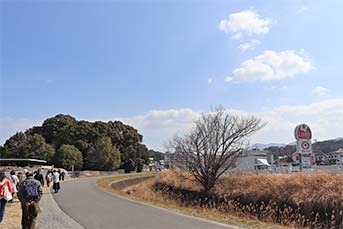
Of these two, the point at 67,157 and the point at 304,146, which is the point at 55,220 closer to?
the point at 304,146

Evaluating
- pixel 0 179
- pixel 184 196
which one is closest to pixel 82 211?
pixel 0 179

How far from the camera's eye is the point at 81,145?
75312 mm

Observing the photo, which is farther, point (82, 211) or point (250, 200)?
point (250, 200)

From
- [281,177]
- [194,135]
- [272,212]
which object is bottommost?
[272,212]

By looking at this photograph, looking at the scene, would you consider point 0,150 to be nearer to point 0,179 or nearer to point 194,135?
point 194,135

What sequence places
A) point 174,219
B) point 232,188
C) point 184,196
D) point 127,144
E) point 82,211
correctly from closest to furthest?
point 174,219
point 82,211
point 232,188
point 184,196
point 127,144

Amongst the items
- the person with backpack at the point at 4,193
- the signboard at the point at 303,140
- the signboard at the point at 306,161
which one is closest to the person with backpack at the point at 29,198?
the person with backpack at the point at 4,193

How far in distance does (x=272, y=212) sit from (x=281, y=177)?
4673mm

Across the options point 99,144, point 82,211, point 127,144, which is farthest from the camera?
point 127,144

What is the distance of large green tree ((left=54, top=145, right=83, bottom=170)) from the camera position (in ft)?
224

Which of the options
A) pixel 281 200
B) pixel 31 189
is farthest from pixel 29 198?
pixel 281 200

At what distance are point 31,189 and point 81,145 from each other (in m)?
67.3

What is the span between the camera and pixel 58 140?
7888 cm

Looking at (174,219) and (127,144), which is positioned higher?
(127,144)
